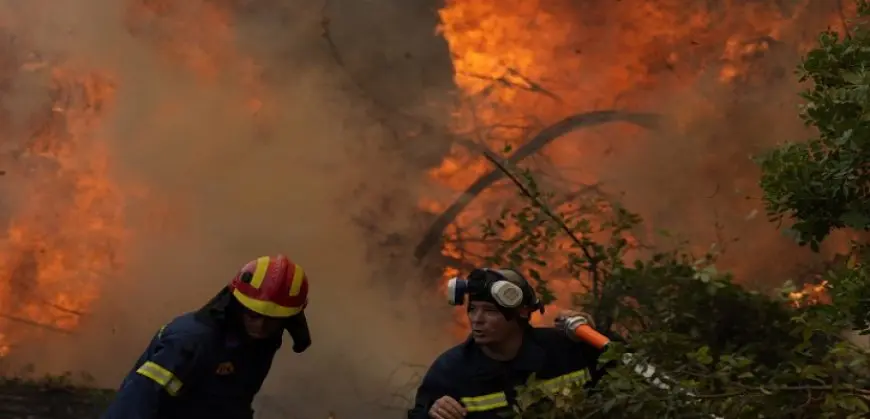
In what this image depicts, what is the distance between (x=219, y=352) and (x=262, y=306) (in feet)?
0.74

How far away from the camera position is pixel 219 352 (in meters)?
2.77

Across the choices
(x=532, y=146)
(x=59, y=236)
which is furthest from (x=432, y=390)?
(x=59, y=236)

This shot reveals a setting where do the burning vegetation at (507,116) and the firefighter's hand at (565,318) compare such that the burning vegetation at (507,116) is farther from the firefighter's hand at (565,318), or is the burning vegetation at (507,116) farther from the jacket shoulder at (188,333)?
the jacket shoulder at (188,333)

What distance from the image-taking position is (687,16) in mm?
5418

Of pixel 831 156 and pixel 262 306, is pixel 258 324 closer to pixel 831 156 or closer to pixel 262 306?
pixel 262 306

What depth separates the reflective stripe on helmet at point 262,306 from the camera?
2779 millimetres

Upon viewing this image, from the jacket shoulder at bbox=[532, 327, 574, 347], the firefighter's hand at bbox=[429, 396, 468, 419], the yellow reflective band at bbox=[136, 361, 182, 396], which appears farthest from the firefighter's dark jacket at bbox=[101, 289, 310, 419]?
the jacket shoulder at bbox=[532, 327, 574, 347]

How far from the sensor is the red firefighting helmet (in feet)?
9.16

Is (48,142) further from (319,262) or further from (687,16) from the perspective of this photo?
(687,16)

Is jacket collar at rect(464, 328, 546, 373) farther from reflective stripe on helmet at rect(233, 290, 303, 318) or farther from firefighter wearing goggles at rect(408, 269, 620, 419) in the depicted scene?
reflective stripe on helmet at rect(233, 290, 303, 318)

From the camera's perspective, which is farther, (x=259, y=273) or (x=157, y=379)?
(x=259, y=273)

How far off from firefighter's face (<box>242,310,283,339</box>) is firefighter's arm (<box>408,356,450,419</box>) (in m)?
0.60

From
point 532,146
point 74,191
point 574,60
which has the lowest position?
point 74,191

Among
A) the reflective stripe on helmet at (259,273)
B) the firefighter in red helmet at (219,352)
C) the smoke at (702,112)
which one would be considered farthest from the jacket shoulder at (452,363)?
the smoke at (702,112)
